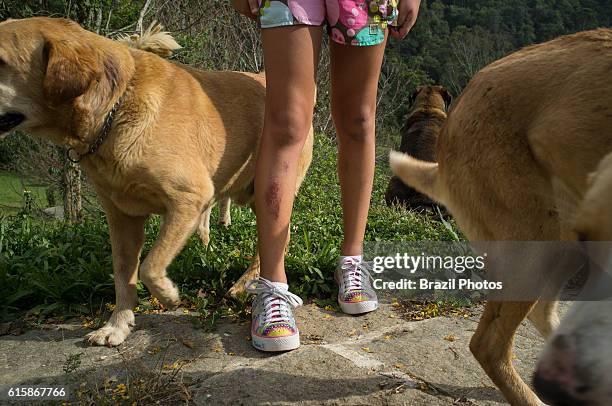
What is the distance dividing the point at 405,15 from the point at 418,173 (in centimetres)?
88

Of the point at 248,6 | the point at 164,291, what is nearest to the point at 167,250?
the point at 164,291

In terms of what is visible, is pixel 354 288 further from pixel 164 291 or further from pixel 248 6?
pixel 248 6

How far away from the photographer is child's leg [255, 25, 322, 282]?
8.85 feet

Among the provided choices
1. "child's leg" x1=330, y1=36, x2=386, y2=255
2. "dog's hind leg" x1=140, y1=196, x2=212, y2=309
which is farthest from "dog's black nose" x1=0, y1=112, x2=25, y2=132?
"child's leg" x1=330, y1=36, x2=386, y2=255

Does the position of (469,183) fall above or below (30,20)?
below

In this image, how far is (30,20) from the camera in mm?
3041

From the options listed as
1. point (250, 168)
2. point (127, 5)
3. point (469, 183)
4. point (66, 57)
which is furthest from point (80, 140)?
point (127, 5)

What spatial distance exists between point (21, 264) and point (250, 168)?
154 centimetres

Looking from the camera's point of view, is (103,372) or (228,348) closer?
(103,372)

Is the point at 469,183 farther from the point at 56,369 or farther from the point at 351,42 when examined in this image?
the point at 56,369

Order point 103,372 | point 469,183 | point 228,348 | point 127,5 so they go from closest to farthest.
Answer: point 469,183 → point 103,372 → point 228,348 → point 127,5

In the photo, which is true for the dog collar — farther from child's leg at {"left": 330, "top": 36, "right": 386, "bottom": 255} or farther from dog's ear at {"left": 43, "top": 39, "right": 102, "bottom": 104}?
child's leg at {"left": 330, "top": 36, "right": 386, "bottom": 255}

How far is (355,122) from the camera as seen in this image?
10.1 feet

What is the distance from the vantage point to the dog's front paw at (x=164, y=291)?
9.67ft
